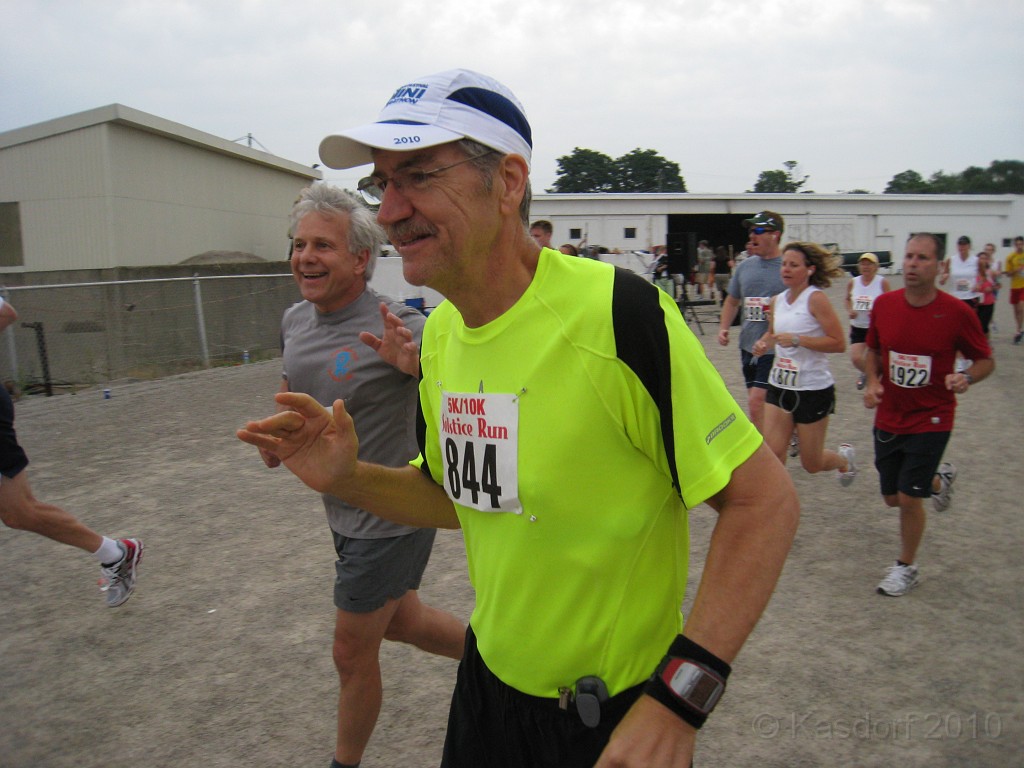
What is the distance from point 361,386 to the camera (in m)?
2.89

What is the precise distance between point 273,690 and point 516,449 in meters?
2.65

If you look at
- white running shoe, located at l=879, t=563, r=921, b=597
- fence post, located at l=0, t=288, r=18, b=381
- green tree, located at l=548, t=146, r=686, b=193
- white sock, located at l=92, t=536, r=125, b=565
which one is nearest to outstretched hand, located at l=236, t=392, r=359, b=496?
white sock, located at l=92, t=536, r=125, b=565

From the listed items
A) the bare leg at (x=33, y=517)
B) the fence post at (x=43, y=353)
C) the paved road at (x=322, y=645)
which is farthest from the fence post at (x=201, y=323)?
the bare leg at (x=33, y=517)

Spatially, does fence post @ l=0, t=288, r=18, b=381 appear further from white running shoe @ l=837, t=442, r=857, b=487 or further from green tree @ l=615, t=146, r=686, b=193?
green tree @ l=615, t=146, r=686, b=193

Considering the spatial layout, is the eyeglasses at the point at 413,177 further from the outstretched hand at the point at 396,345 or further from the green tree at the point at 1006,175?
the green tree at the point at 1006,175

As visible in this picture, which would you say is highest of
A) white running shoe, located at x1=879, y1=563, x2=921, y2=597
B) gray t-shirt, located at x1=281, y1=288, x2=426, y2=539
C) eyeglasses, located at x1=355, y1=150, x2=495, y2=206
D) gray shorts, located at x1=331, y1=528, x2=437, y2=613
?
eyeglasses, located at x1=355, y1=150, x2=495, y2=206

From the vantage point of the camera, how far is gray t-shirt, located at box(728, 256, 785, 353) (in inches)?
273

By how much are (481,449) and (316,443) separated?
470mm

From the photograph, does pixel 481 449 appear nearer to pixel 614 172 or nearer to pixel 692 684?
pixel 692 684

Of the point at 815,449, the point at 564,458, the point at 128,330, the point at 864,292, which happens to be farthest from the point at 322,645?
the point at 128,330

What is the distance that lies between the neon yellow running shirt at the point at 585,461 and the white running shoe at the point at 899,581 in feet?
10.7

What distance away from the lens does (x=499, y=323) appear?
1.67 m

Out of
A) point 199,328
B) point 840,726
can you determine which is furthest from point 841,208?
point 840,726

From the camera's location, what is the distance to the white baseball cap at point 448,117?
5.09ft
